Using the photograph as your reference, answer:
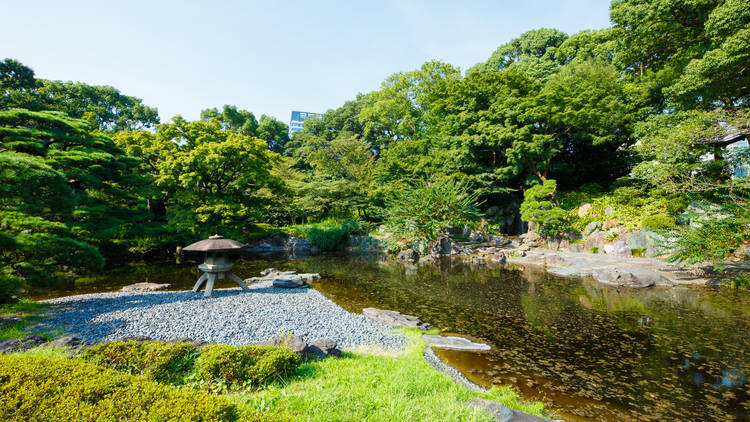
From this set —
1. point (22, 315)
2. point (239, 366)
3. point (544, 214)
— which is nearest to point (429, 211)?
point (544, 214)

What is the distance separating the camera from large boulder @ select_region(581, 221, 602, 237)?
53.4ft

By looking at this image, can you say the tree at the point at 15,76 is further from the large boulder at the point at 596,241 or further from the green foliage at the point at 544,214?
the large boulder at the point at 596,241

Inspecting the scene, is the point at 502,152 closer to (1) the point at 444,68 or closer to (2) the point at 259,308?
(1) the point at 444,68

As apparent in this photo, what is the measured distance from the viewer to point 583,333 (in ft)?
21.0

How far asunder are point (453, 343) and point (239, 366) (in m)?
3.97

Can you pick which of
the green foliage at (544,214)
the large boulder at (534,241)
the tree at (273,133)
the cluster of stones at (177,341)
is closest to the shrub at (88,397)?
the cluster of stones at (177,341)

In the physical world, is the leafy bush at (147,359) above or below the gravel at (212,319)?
above

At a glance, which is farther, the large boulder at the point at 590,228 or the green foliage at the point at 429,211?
the green foliage at the point at 429,211

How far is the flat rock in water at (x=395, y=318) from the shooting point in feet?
22.2

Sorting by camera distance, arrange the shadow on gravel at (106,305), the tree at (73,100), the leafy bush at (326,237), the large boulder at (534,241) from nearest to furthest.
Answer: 1. the shadow on gravel at (106,305)
2. the large boulder at (534,241)
3. the leafy bush at (326,237)
4. the tree at (73,100)

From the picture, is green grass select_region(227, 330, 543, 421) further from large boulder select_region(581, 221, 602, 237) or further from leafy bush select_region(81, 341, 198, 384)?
large boulder select_region(581, 221, 602, 237)

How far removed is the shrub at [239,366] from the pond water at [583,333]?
3039 millimetres

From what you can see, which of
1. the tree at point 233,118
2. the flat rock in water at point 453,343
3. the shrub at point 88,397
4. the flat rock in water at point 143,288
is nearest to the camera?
the shrub at point 88,397

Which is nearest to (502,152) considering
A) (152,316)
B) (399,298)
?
(399,298)
